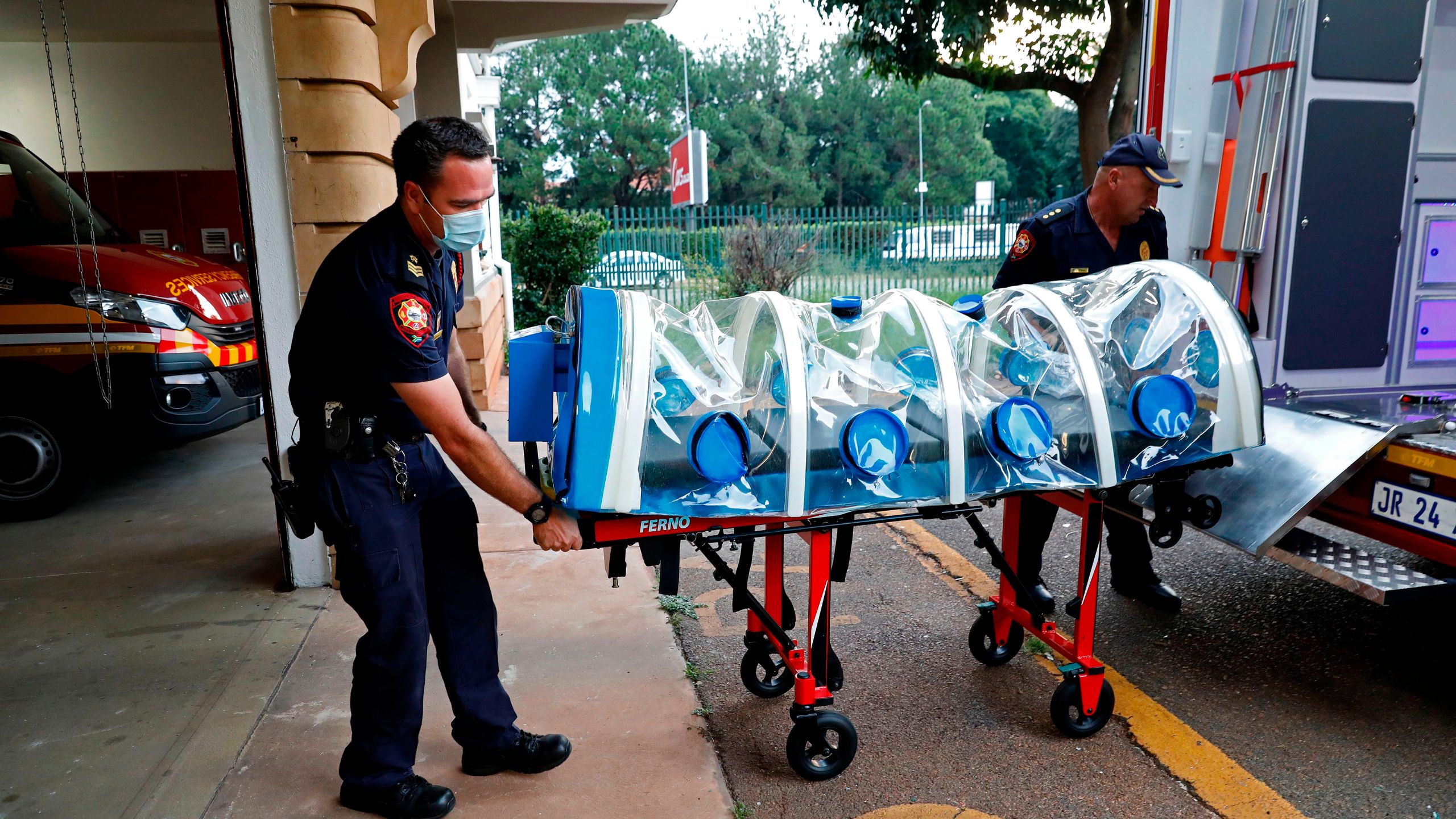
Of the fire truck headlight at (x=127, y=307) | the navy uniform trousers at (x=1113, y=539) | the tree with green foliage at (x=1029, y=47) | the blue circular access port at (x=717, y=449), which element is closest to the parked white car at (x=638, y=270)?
the tree with green foliage at (x=1029, y=47)

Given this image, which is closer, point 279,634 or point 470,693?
point 470,693

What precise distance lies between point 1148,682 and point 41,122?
11.2 meters

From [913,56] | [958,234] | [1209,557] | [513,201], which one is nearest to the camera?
[1209,557]

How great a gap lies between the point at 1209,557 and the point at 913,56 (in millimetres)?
8641

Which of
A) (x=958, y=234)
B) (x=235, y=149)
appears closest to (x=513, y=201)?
(x=958, y=234)

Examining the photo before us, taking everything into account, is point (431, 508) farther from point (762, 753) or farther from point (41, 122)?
point (41, 122)

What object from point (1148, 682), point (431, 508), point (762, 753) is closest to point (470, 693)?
point (431, 508)

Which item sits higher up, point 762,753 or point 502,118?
point 502,118

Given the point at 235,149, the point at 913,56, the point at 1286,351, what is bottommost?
the point at 1286,351

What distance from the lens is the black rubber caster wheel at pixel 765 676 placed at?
331 cm

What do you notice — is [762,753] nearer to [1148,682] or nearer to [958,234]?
[1148,682]

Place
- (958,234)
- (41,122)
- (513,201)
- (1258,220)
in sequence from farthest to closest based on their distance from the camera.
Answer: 1. (513,201)
2. (958,234)
3. (41,122)
4. (1258,220)

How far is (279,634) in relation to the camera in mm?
3877

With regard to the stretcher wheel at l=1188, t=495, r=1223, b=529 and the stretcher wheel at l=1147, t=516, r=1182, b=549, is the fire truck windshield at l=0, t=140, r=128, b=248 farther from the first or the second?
the stretcher wheel at l=1188, t=495, r=1223, b=529
